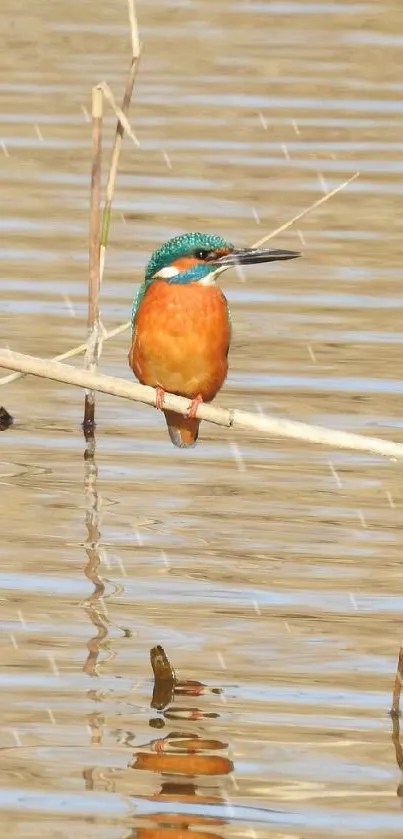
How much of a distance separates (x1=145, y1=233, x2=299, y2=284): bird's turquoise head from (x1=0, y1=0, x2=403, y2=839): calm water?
1.19m

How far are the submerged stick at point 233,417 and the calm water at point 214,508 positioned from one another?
32.3 inches

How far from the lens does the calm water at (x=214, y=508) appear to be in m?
5.78

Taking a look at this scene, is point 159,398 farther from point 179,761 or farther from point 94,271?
point 94,271

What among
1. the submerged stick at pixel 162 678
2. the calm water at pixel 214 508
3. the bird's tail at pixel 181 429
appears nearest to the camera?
the calm water at pixel 214 508

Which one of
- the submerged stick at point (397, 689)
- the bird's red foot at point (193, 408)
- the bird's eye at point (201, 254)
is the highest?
the bird's eye at point (201, 254)

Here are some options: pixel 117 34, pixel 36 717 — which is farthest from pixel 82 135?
pixel 36 717

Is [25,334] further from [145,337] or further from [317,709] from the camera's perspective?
[317,709]

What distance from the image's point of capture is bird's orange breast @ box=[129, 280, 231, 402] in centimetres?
684

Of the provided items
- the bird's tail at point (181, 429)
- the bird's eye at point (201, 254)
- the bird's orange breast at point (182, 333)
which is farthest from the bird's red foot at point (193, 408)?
the bird's eye at point (201, 254)

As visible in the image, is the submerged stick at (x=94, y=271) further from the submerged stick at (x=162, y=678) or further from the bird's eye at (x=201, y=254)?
the submerged stick at (x=162, y=678)

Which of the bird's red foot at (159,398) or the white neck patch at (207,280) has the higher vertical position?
the white neck patch at (207,280)

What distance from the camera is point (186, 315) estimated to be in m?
6.83

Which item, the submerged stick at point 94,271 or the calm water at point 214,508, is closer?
the calm water at point 214,508

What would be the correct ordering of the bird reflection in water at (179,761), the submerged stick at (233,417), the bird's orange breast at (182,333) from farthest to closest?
the bird's orange breast at (182,333), the submerged stick at (233,417), the bird reflection in water at (179,761)
